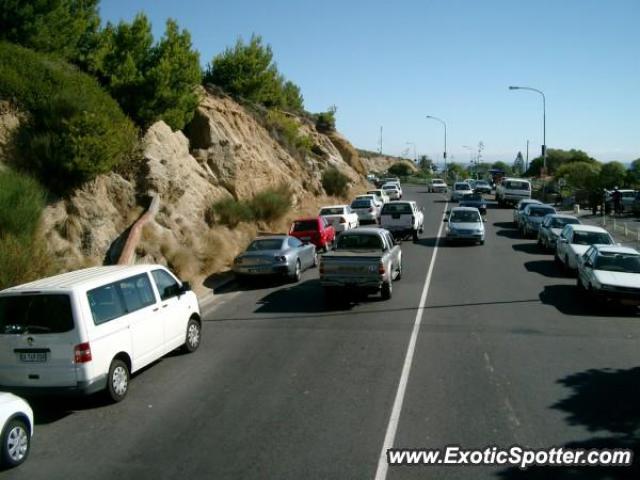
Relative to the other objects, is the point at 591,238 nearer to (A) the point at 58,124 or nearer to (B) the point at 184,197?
(B) the point at 184,197

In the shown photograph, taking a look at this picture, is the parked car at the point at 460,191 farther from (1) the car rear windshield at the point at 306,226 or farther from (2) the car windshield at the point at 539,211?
(1) the car rear windshield at the point at 306,226

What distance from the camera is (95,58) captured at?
1027 inches

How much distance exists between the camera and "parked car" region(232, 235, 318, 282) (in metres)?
18.9

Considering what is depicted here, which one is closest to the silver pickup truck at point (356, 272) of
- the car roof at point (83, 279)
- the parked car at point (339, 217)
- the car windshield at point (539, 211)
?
the car roof at point (83, 279)

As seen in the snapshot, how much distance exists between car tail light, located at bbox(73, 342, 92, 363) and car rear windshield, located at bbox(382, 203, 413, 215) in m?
20.9

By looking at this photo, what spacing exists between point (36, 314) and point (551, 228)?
69.6 feet

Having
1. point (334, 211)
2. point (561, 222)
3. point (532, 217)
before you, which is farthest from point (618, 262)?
point (334, 211)

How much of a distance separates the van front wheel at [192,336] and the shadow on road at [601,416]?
6243mm

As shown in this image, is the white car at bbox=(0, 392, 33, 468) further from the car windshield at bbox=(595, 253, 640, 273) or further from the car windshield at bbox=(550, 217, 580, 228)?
the car windshield at bbox=(550, 217, 580, 228)

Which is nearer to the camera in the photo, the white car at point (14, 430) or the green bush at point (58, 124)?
the white car at point (14, 430)

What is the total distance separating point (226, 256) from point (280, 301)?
20.2 feet

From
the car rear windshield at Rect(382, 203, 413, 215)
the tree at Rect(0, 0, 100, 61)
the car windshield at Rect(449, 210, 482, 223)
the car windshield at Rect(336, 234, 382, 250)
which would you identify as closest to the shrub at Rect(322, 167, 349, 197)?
the car rear windshield at Rect(382, 203, 413, 215)

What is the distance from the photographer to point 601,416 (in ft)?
27.6

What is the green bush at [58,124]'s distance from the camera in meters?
19.2
